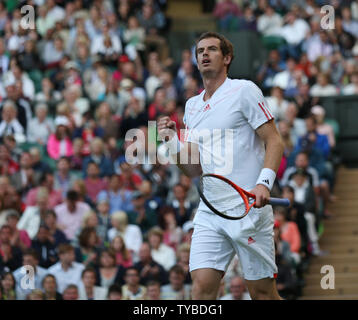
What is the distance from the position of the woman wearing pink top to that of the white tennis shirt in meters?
7.77

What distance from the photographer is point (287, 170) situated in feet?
42.8

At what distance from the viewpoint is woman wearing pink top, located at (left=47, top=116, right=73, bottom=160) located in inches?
563

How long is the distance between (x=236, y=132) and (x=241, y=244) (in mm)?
810

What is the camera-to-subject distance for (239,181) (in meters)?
6.63

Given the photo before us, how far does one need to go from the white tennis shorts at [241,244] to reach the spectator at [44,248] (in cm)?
509

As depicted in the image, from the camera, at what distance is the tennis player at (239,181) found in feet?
21.6

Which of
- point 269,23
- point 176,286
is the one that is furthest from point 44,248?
point 269,23

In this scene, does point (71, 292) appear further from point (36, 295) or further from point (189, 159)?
point (189, 159)

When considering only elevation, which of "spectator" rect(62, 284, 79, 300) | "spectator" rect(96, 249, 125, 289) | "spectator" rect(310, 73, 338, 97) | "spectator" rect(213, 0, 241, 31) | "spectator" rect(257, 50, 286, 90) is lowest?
"spectator" rect(62, 284, 79, 300)

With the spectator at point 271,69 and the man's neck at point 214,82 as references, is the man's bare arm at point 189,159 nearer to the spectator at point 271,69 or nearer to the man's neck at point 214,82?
the man's neck at point 214,82

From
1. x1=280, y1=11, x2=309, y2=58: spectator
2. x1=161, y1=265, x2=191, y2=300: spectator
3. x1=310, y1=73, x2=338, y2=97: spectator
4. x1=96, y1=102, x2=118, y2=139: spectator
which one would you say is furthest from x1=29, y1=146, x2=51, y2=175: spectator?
x1=280, y1=11, x2=309, y2=58: spectator

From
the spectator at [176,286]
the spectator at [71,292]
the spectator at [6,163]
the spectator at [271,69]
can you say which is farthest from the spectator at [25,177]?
the spectator at [271,69]

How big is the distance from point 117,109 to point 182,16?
597cm

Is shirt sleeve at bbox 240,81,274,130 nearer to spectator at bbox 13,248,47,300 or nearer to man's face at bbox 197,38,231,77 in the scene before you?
man's face at bbox 197,38,231,77
